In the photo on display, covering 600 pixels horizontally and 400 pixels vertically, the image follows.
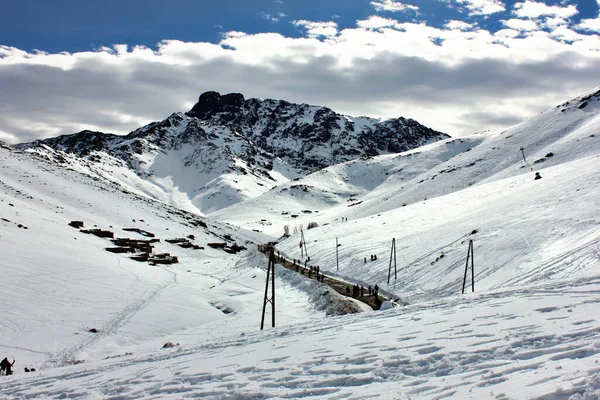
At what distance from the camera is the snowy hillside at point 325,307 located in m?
9.23

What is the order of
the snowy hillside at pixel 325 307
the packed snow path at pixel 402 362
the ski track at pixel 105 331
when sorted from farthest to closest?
the ski track at pixel 105 331
the snowy hillside at pixel 325 307
the packed snow path at pixel 402 362

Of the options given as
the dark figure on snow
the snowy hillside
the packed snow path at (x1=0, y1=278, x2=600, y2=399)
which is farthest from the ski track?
the packed snow path at (x1=0, y1=278, x2=600, y2=399)

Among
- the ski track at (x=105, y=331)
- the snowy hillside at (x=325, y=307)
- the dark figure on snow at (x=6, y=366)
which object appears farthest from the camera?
the ski track at (x=105, y=331)

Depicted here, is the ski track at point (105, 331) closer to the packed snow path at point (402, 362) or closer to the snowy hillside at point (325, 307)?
the snowy hillside at point (325, 307)

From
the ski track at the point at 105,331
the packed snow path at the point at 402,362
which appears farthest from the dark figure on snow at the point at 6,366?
the packed snow path at the point at 402,362

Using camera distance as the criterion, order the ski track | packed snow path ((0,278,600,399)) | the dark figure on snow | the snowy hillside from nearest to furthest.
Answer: packed snow path ((0,278,600,399)), the snowy hillside, the dark figure on snow, the ski track

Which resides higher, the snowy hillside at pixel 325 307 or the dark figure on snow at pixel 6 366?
the snowy hillside at pixel 325 307

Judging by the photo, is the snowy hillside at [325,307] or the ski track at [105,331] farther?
the ski track at [105,331]

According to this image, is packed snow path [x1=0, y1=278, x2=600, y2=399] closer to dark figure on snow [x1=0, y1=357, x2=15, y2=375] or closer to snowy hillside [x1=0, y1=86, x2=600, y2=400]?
snowy hillside [x1=0, y1=86, x2=600, y2=400]

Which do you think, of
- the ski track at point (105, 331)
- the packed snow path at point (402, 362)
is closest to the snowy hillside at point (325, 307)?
the packed snow path at point (402, 362)

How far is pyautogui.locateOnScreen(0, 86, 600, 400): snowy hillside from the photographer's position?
923 centimetres

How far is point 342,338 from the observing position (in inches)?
527

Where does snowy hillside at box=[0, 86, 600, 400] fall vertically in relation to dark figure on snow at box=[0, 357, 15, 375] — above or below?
A: above

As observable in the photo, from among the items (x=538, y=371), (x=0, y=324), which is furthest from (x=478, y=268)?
(x=0, y=324)
